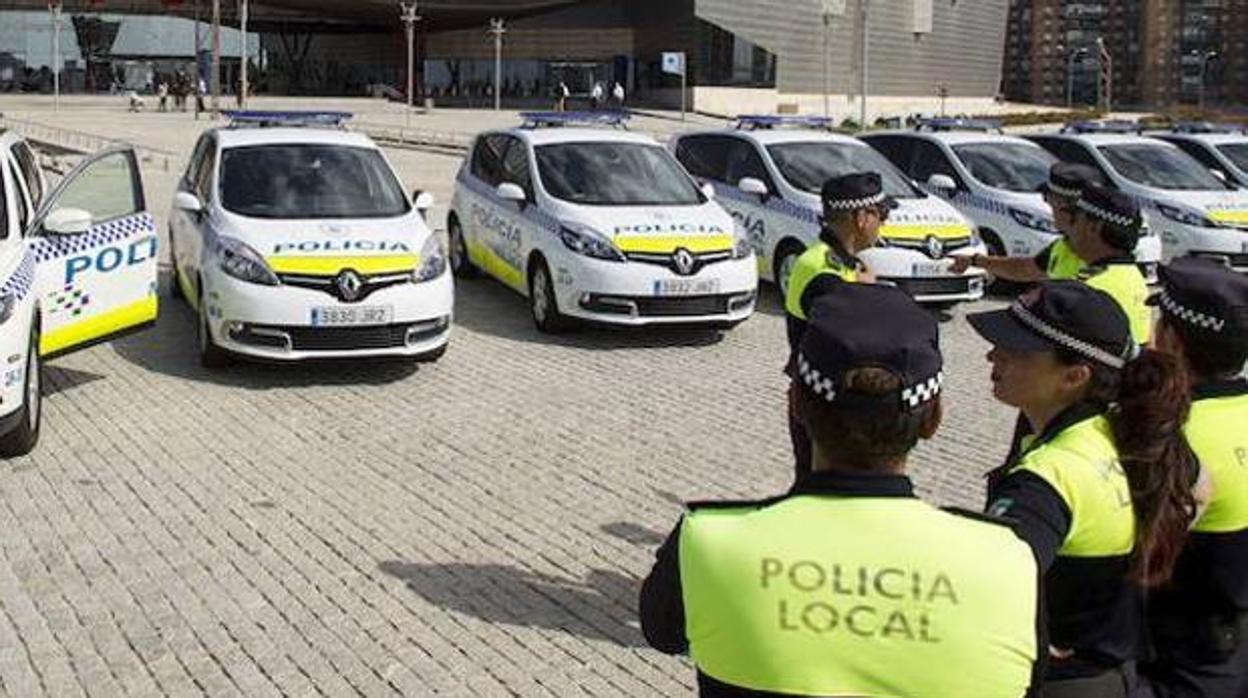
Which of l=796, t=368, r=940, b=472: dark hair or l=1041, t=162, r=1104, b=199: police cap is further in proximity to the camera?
l=1041, t=162, r=1104, b=199: police cap

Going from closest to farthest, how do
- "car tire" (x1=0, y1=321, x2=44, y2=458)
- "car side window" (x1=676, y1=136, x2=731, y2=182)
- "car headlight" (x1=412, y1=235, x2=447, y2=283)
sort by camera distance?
"car tire" (x1=0, y1=321, x2=44, y2=458), "car headlight" (x1=412, y1=235, x2=447, y2=283), "car side window" (x1=676, y1=136, x2=731, y2=182)

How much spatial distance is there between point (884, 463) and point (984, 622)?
0.93ft

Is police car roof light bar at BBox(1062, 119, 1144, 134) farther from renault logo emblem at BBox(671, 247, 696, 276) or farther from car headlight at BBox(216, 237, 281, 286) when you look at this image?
car headlight at BBox(216, 237, 281, 286)

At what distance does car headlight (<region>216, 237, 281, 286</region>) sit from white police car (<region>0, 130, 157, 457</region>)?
0.49 metres

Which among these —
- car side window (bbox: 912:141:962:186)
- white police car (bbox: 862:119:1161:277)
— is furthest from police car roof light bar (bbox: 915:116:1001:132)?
car side window (bbox: 912:141:962:186)

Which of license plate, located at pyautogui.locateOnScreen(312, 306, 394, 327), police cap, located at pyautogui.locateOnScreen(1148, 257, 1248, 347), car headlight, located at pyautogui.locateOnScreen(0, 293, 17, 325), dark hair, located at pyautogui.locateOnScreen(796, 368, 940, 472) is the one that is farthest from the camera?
license plate, located at pyautogui.locateOnScreen(312, 306, 394, 327)

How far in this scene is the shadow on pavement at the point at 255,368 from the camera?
921 centimetres

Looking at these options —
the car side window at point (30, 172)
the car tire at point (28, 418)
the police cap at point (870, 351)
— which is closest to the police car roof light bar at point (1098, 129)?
the car side window at point (30, 172)

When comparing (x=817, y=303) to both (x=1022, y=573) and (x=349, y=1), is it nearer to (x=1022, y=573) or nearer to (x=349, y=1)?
(x=1022, y=573)

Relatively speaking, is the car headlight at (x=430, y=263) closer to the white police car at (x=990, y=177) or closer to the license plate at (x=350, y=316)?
the license plate at (x=350, y=316)

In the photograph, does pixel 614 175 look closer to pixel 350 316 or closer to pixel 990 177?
pixel 350 316

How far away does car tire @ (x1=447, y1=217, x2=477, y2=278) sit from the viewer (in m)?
13.7

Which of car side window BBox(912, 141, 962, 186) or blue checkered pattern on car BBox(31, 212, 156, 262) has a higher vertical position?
car side window BBox(912, 141, 962, 186)

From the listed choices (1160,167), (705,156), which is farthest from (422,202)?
(1160,167)
